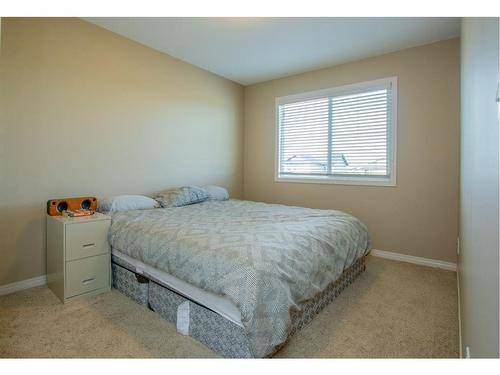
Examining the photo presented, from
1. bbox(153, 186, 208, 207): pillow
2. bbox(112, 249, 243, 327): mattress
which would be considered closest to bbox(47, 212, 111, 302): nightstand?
bbox(112, 249, 243, 327): mattress

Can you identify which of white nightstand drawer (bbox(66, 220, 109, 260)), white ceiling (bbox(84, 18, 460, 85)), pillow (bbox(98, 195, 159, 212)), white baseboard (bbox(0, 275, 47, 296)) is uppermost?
white ceiling (bbox(84, 18, 460, 85))

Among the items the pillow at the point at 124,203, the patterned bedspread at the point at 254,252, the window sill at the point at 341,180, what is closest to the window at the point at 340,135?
the window sill at the point at 341,180

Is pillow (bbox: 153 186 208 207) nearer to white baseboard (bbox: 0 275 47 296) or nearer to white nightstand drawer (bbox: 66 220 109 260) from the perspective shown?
white nightstand drawer (bbox: 66 220 109 260)

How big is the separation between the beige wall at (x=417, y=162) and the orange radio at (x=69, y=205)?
272cm

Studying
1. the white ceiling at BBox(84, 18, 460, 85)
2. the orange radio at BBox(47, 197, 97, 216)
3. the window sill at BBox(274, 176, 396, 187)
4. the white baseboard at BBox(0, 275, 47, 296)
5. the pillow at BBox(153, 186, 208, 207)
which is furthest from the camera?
the window sill at BBox(274, 176, 396, 187)

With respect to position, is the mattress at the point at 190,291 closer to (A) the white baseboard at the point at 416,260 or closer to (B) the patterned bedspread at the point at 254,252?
(B) the patterned bedspread at the point at 254,252

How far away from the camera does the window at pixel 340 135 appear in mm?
3262

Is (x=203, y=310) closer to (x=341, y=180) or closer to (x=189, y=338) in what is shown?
(x=189, y=338)

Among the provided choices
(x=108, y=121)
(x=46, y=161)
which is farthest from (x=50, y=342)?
(x=108, y=121)

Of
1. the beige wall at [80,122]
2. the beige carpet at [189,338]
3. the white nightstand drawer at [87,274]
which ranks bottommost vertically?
the beige carpet at [189,338]

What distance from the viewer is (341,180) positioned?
356 centimetres

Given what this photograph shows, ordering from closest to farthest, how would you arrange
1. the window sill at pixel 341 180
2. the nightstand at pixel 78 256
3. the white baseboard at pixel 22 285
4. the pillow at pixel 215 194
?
the nightstand at pixel 78 256 → the white baseboard at pixel 22 285 → the window sill at pixel 341 180 → the pillow at pixel 215 194

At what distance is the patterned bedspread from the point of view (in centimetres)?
135

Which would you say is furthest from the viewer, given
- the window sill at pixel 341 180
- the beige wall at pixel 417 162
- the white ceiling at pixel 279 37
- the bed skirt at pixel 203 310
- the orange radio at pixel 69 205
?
the window sill at pixel 341 180
